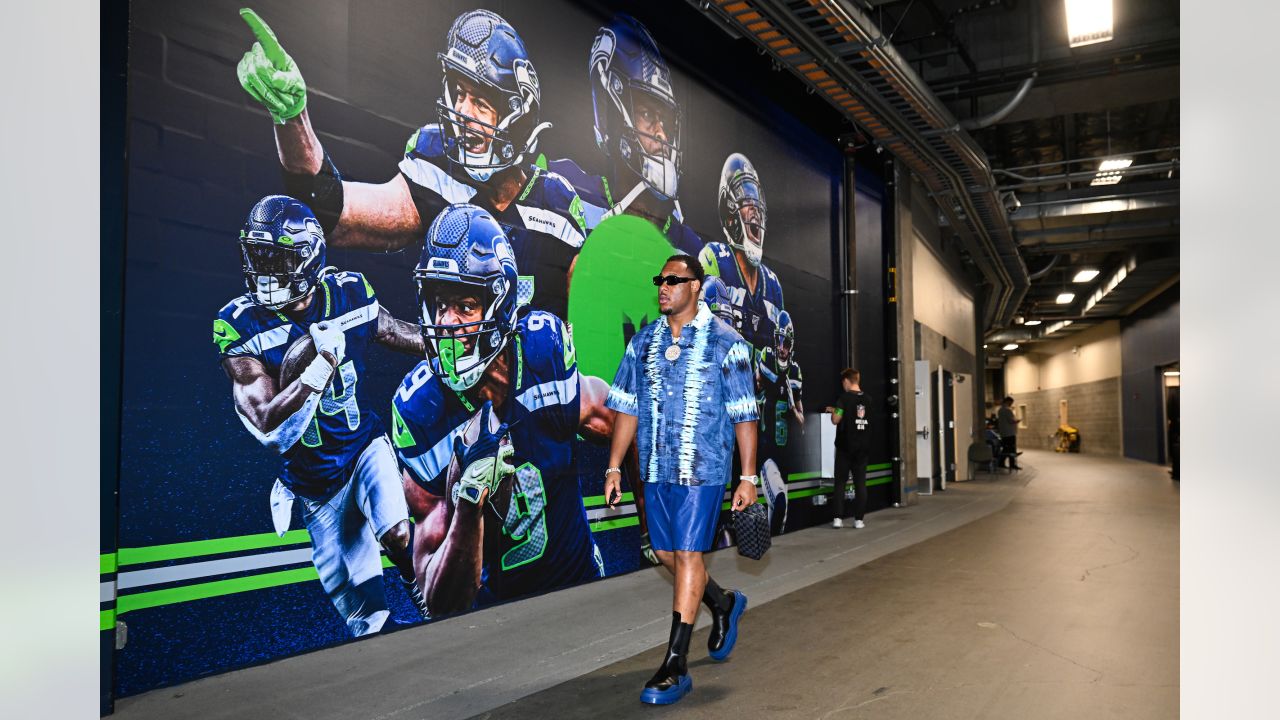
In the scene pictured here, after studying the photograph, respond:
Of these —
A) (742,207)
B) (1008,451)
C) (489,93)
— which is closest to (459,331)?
(489,93)

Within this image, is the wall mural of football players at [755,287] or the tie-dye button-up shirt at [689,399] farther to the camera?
the wall mural of football players at [755,287]

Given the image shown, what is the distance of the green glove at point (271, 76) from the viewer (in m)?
3.90

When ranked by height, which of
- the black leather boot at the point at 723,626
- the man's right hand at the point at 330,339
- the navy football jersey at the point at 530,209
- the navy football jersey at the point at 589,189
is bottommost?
the black leather boot at the point at 723,626

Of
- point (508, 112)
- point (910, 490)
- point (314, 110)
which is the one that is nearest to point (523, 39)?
point (508, 112)

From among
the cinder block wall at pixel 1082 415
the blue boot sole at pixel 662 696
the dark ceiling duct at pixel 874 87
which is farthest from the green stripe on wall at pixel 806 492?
the cinder block wall at pixel 1082 415

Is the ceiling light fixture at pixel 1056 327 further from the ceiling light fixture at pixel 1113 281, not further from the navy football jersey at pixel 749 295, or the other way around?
the navy football jersey at pixel 749 295

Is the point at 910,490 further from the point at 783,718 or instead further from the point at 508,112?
the point at 783,718

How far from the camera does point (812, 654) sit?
4148mm

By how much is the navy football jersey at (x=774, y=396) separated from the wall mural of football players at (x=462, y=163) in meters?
3.07

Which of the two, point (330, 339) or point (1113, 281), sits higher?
point (1113, 281)

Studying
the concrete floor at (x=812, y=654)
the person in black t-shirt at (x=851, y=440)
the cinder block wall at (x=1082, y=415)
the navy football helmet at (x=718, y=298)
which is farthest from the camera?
the cinder block wall at (x=1082, y=415)

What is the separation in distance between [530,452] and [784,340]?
4199 millimetres

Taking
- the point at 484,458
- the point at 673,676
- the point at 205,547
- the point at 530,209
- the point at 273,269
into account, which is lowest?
the point at 673,676

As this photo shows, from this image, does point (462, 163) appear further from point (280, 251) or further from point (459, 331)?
point (280, 251)
